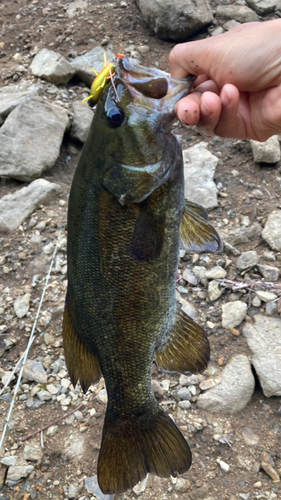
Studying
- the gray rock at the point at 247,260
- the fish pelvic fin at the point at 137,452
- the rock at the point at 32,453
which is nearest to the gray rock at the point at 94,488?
the rock at the point at 32,453

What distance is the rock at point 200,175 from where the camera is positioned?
4656 millimetres

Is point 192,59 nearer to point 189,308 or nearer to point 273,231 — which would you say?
point 189,308

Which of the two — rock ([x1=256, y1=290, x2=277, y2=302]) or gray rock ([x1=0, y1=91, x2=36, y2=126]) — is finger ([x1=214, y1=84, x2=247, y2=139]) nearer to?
rock ([x1=256, y1=290, x2=277, y2=302])

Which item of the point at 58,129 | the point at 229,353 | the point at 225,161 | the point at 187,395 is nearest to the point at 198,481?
the point at 187,395

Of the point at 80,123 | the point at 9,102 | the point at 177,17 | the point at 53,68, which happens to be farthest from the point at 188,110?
the point at 177,17

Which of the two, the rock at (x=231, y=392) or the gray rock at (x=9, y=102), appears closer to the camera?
the rock at (x=231, y=392)

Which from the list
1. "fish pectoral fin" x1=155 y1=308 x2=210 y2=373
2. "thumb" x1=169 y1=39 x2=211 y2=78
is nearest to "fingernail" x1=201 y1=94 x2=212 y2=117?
"thumb" x1=169 y1=39 x2=211 y2=78

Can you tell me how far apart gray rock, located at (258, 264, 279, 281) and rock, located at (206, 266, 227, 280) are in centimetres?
34

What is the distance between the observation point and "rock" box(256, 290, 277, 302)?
11.9 ft

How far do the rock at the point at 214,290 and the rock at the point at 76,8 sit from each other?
594 cm

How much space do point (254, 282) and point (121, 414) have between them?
2.15 meters

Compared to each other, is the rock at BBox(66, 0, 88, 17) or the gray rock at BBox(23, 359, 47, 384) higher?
the rock at BBox(66, 0, 88, 17)

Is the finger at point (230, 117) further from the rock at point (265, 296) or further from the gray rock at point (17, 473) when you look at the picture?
the gray rock at point (17, 473)

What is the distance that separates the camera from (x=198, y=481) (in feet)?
9.46
